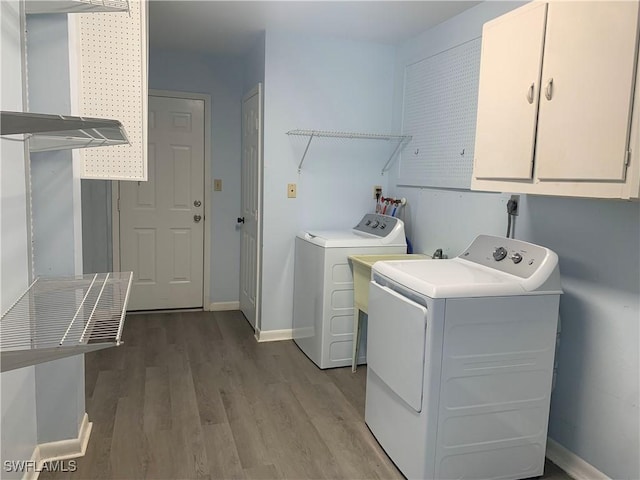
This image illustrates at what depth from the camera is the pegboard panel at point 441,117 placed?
10.1 ft

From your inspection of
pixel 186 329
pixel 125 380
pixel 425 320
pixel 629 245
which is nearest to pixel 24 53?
pixel 425 320

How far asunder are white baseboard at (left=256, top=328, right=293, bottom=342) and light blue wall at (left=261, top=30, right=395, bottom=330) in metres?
0.04

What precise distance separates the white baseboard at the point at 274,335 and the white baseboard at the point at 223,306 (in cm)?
94

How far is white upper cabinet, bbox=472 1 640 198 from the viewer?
169cm

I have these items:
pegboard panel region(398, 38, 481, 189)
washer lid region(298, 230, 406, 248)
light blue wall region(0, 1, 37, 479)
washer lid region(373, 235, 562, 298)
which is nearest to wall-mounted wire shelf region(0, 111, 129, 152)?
light blue wall region(0, 1, 37, 479)

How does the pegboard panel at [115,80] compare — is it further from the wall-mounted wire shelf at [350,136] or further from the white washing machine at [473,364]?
the wall-mounted wire shelf at [350,136]

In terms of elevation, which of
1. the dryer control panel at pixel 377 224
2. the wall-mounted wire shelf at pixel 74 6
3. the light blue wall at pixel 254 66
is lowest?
the dryer control panel at pixel 377 224

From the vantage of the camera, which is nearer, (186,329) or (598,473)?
(598,473)

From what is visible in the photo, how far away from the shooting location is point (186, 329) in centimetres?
426

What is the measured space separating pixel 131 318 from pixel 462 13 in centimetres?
367

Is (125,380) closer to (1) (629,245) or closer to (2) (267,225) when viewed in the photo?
(2) (267,225)

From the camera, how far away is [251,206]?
431cm

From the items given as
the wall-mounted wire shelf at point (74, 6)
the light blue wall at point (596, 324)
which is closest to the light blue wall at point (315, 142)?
the light blue wall at point (596, 324)

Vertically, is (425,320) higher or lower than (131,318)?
higher
